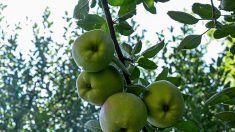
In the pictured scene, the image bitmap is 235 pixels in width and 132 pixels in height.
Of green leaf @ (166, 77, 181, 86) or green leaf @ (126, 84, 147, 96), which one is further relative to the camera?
green leaf @ (166, 77, 181, 86)

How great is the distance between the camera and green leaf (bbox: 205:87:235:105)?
1344 mm

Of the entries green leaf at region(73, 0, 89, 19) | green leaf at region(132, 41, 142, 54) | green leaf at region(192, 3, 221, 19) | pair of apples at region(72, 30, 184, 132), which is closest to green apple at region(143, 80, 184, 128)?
pair of apples at region(72, 30, 184, 132)

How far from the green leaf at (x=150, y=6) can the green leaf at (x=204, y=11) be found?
0.61ft

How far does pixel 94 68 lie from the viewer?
51.6 inches

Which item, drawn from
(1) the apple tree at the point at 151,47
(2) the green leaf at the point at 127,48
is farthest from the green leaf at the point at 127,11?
(2) the green leaf at the point at 127,48

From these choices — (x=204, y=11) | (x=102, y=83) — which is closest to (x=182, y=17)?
(x=204, y=11)

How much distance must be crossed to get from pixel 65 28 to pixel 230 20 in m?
3.66

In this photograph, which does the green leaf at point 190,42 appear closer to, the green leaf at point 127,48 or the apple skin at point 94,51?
the green leaf at point 127,48

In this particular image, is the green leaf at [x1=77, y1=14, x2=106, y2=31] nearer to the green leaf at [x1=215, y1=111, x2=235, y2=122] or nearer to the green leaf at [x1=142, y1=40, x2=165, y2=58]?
the green leaf at [x1=142, y1=40, x2=165, y2=58]

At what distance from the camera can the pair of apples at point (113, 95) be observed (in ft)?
4.12

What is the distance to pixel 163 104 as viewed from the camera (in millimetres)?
1325

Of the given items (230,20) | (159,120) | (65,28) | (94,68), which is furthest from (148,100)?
(65,28)

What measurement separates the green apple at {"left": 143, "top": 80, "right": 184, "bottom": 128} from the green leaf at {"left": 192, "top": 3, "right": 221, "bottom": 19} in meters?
0.32

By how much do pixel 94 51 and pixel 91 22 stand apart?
13.9 inches
